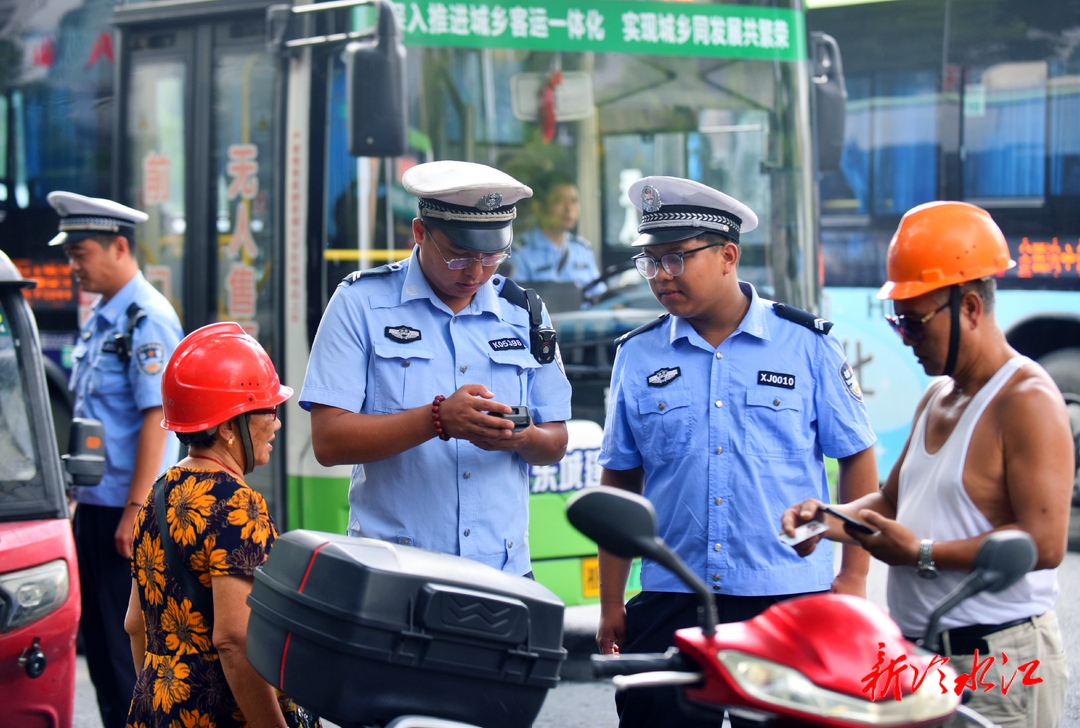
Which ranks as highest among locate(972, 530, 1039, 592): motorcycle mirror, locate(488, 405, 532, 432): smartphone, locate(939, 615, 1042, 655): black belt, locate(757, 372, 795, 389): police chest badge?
locate(757, 372, 795, 389): police chest badge

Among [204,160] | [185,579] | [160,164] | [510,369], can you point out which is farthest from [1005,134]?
[185,579]

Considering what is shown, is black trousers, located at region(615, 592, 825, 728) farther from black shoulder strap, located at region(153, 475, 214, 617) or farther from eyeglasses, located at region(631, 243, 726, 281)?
black shoulder strap, located at region(153, 475, 214, 617)

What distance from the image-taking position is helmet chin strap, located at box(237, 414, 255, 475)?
2580 millimetres

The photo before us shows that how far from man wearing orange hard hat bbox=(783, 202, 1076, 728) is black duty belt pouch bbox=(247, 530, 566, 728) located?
60 cm

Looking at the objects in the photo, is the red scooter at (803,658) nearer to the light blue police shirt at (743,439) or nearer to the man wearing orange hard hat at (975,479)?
the man wearing orange hard hat at (975,479)

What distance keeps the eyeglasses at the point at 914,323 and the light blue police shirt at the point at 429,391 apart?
1.03m

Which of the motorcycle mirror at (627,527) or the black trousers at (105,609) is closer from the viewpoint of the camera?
the motorcycle mirror at (627,527)

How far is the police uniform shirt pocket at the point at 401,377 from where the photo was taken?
3102mm

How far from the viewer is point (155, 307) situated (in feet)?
15.1

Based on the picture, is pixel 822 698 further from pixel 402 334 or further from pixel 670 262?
pixel 402 334

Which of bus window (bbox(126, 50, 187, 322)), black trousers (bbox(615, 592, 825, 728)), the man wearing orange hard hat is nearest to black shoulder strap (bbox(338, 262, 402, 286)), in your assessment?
black trousers (bbox(615, 592, 825, 728))

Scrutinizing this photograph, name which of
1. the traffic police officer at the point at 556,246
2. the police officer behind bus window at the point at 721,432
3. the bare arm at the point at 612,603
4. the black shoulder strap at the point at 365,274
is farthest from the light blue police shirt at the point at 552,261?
the bare arm at the point at 612,603

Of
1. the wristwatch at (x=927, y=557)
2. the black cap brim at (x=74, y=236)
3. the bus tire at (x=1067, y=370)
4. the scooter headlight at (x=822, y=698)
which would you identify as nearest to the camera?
the scooter headlight at (x=822, y=698)

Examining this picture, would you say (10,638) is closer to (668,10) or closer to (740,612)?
(740,612)
